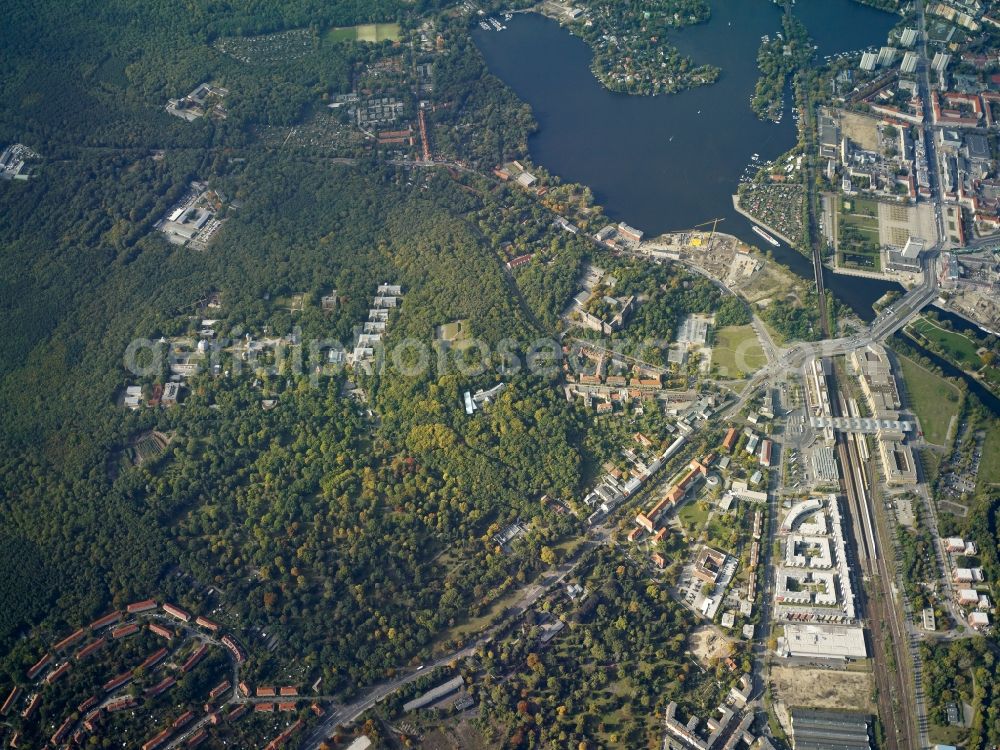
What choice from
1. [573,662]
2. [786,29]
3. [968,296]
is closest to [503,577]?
[573,662]

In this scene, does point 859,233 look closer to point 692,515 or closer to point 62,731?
point 692,515

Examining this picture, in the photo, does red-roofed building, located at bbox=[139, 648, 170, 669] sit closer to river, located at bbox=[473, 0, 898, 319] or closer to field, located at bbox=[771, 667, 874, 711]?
field, located at bbox=[771, 667, 874, 711]

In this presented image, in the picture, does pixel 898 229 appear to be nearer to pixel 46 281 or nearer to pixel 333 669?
pixel 333 669

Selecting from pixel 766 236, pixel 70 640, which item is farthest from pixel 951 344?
pixel 70 640

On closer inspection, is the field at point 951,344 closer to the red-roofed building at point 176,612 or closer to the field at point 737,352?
the field at point 737,352

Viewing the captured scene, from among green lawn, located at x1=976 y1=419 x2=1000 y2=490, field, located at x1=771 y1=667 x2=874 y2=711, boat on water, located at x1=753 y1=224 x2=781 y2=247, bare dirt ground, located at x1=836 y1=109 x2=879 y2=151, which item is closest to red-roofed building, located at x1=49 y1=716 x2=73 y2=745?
field, located at x1=771 y1=667 x2=874 y2=711

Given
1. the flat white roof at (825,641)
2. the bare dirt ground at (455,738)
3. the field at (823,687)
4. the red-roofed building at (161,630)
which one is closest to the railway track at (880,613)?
the field at (823,687)
